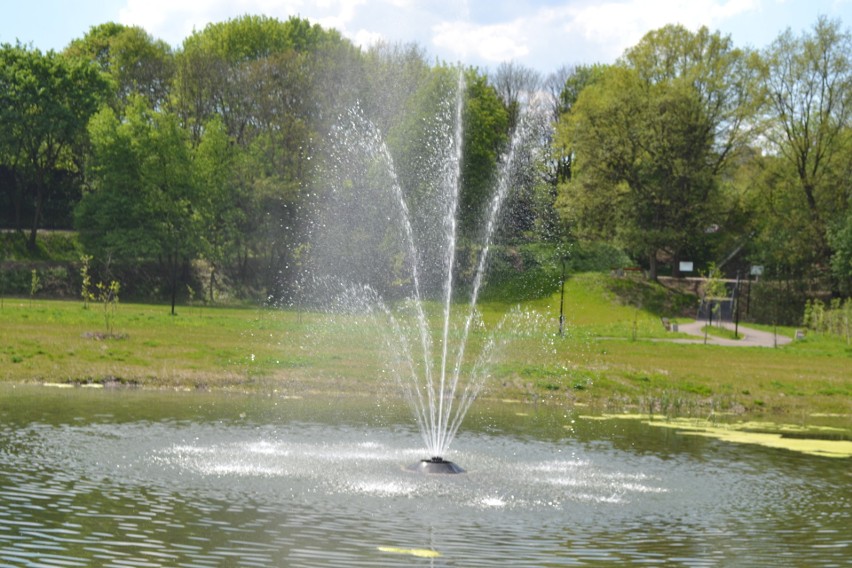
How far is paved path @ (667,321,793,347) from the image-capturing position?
6356cm

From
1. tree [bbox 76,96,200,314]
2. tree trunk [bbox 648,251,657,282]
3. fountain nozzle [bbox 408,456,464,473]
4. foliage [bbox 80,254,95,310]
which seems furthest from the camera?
tree trunk [bbox 648,251,657,282]

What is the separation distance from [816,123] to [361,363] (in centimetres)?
6144

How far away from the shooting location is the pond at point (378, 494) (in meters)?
17.1

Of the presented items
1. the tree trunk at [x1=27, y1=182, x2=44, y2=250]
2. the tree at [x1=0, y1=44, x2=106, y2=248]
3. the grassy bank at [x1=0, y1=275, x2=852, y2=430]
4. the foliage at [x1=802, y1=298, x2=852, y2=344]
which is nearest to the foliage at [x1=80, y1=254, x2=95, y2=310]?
the grassy bank at [x1=0, y1=275, x2=852, y2=430]

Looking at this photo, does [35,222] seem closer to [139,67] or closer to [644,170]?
[139,67]

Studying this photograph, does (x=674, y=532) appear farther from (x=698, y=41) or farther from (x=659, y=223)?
(x=698, y=41)

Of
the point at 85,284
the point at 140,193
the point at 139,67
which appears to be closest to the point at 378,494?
the point at 85,284

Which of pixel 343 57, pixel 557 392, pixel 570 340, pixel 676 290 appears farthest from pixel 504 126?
pixel 557 392

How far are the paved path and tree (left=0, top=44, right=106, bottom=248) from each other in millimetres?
52391

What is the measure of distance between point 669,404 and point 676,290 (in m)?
56.9

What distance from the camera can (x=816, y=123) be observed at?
91.8 m

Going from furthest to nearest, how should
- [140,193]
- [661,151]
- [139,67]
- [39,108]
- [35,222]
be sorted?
[139,67], [661,151], [35,222], [39,108], [140,193]

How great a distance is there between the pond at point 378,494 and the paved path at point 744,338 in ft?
106

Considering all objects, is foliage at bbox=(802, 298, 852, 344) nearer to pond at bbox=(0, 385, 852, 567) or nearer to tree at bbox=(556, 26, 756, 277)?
tree at bbox=(556, 26, 756, 277)
